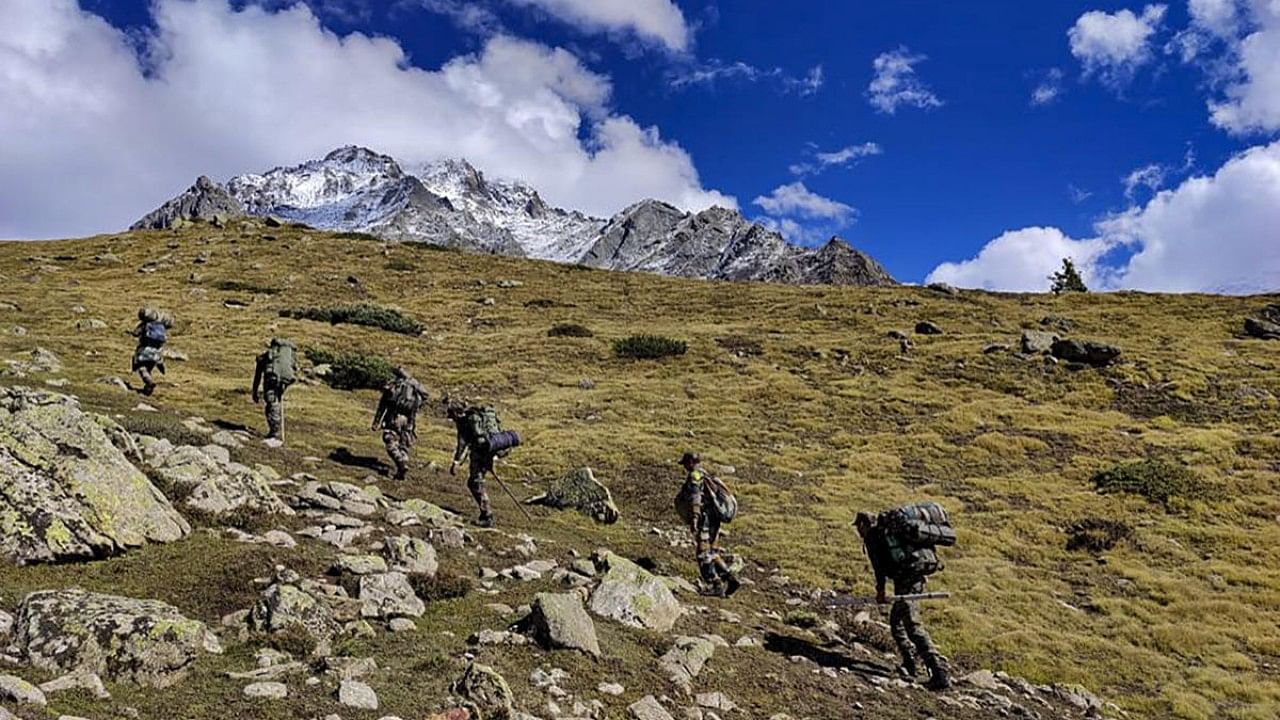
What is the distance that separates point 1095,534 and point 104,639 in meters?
21.2

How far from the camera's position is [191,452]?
12.2 meters

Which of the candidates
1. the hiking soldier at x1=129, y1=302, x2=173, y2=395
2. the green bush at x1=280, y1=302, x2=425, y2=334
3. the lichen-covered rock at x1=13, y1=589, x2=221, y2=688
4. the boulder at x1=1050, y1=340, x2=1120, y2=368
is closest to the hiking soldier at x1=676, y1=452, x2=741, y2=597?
the lichen-covered rock at x1=13, y1=589, x2=221, y2=688

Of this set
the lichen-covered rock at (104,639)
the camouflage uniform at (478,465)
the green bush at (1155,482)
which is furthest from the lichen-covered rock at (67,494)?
the green bush at (1155,482)

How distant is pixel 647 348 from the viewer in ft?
130

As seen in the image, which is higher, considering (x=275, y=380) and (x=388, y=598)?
(x=275, y=380)

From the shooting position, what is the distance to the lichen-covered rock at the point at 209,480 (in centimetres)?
1122

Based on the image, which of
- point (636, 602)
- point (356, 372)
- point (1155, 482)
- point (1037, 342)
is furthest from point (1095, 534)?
point (356, 372)

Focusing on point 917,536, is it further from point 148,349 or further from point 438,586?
point 148,349

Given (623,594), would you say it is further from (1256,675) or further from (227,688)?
(1256,675)

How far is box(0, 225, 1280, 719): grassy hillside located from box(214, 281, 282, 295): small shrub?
0.27m

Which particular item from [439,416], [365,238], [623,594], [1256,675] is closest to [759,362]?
[439,416]

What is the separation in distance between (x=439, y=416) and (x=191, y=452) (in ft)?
53.8

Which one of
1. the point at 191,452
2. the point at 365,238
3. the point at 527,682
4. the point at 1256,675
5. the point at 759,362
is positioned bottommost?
the point at 1256,675

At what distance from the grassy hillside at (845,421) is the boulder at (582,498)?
78cm
